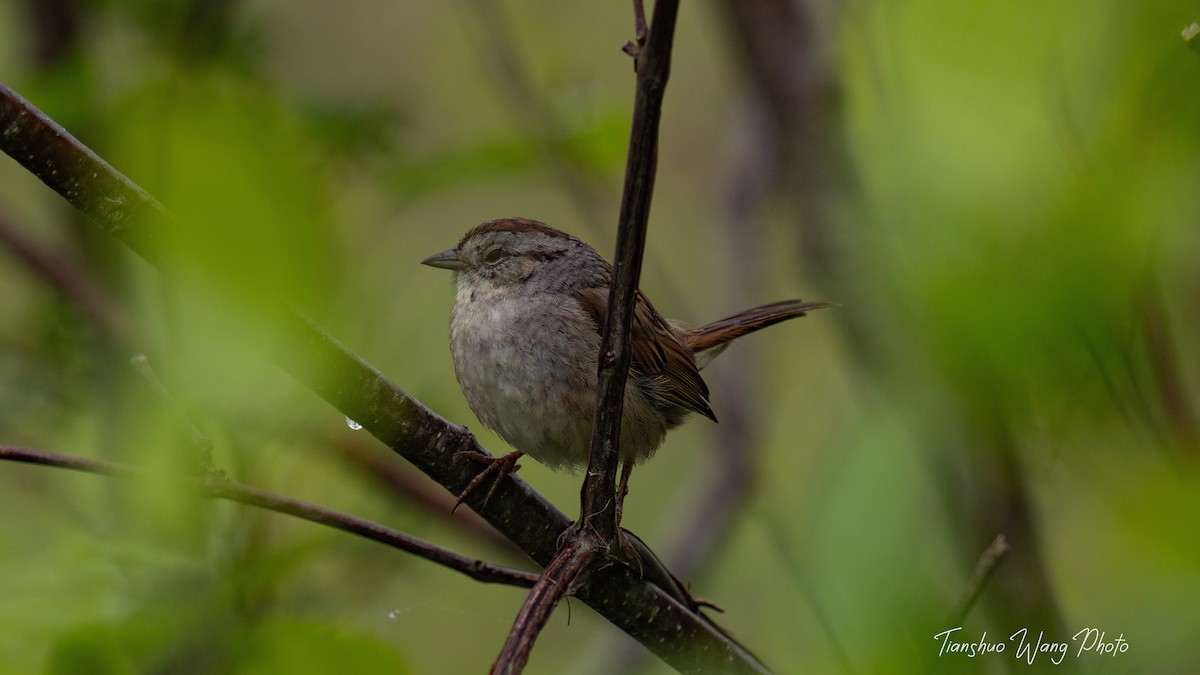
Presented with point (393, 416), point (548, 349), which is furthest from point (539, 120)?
point (393, 416)

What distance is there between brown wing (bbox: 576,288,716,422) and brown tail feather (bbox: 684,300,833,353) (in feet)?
1.38

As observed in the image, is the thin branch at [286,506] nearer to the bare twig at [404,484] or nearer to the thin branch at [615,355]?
the thin branch at [615,355]

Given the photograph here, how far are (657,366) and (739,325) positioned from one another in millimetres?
629

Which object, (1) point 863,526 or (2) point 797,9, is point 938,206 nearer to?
(1) point 863,526

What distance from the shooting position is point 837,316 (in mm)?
3197

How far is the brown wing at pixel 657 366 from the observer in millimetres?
3160

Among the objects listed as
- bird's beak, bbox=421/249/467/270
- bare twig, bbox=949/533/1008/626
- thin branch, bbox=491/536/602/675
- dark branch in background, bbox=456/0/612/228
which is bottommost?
bare twig, bbox=949/533/1008/626

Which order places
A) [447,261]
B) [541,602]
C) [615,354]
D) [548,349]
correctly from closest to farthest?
[541,602], [615,354], [548,349], [447,261]

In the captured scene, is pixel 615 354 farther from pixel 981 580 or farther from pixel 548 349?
pixel 548 349

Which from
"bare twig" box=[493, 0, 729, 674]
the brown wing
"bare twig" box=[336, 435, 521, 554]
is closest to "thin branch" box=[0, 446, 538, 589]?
"bare twig" box=[493, 0, 729, 674]

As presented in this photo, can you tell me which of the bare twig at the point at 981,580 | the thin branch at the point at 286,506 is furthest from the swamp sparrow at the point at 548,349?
the bare twig at the point at 981,580

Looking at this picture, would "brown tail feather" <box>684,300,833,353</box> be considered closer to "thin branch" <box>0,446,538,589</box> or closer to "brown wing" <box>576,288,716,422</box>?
"brown wing" <box>576,288,716,422</box>

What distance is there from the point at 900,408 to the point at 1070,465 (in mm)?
483

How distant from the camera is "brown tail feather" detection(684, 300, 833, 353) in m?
3.73
